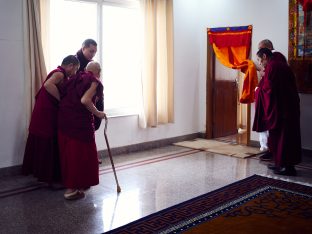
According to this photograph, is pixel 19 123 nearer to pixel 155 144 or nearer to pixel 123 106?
pixel 123 106

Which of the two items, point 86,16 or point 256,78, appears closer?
point 86,16

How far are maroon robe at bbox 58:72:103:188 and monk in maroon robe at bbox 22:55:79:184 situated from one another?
25 cm

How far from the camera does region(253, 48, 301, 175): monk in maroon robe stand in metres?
4.12

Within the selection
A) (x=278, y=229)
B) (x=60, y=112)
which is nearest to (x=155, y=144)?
(x=60, y=112)

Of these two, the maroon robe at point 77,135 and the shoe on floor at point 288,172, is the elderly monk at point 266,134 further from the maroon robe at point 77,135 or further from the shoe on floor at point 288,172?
the maroon robe at point 77,135

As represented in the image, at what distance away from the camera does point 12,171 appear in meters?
4.20

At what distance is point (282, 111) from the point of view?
415 centimetres

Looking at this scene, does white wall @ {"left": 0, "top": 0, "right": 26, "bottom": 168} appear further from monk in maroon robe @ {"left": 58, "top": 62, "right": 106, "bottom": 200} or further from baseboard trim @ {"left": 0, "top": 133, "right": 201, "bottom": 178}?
monk in maroon robe @ {"left": 58, "top": 62, "right": 106, "bottom": 200}

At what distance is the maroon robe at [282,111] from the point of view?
4.12m

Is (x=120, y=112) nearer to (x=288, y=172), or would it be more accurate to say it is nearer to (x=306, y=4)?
(x=288, y=172)

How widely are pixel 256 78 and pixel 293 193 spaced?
230cm

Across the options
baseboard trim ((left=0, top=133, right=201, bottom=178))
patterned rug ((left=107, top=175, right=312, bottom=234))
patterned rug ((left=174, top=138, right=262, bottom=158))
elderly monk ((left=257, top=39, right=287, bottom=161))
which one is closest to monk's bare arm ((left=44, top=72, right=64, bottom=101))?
baseboard trim ((left=0, top=133, right=201, bottom=178))

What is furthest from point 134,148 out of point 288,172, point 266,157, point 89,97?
point 89,97

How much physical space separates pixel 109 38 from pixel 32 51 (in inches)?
50.3
